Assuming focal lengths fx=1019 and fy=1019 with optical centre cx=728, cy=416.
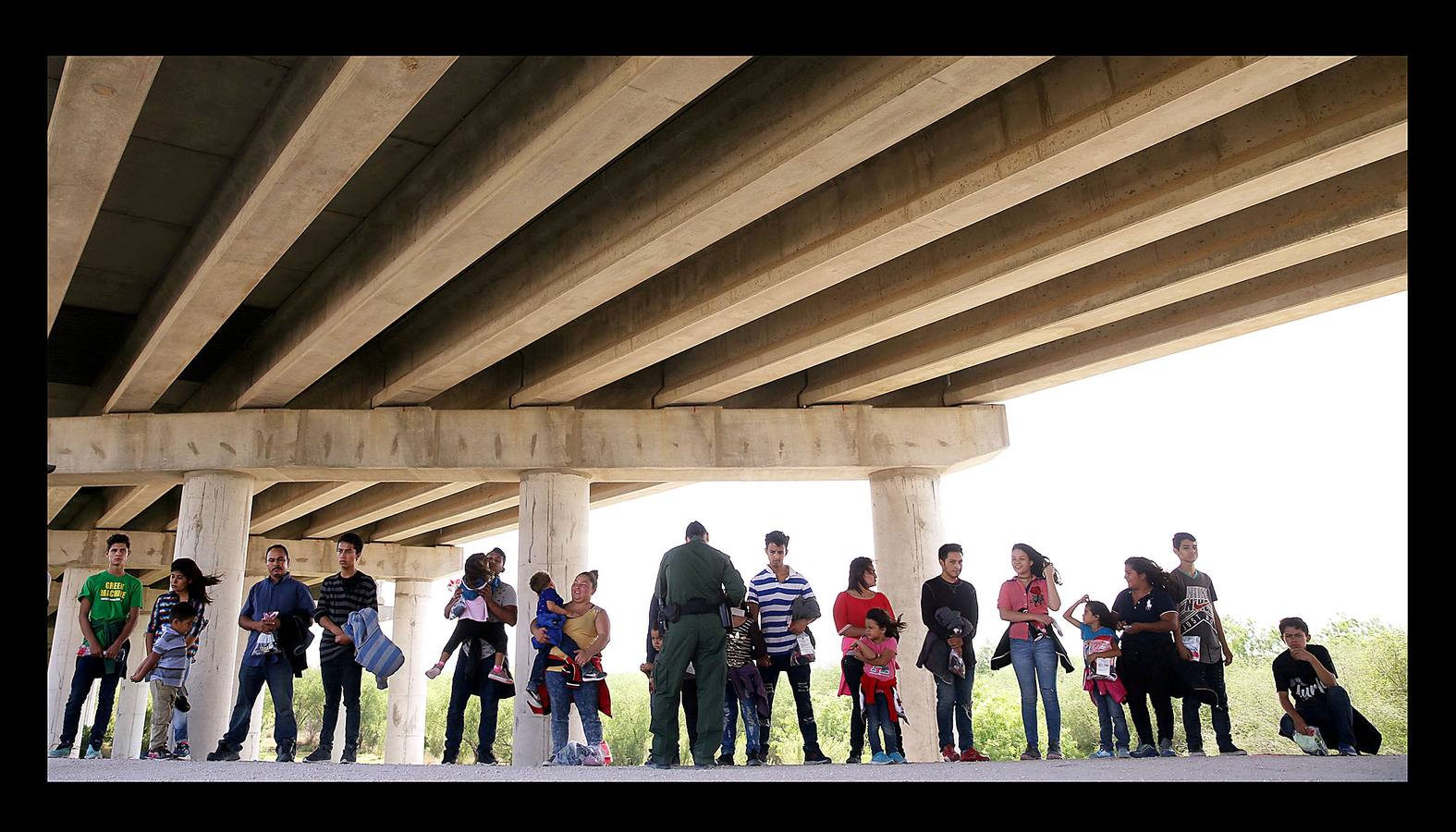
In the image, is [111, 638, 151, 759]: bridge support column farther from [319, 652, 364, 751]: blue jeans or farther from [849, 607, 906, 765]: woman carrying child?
[849, 607, 906, 765]: woman carrying child

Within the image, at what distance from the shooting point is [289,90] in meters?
7.65

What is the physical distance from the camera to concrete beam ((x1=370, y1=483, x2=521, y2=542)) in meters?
19.4

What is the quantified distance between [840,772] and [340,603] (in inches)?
185

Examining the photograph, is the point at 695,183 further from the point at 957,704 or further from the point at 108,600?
the point at 108,600

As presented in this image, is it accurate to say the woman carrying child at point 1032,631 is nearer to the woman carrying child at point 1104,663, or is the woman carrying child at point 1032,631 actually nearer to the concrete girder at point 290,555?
the woman carrying child at point 1104,663

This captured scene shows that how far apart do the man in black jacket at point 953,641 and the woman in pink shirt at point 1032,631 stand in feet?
1.03

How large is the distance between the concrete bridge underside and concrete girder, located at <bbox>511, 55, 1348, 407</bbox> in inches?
1.2

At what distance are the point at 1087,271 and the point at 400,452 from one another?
29.4 ft

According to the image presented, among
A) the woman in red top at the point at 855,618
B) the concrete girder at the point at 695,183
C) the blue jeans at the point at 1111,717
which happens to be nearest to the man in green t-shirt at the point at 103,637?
the concrete girder at the point at 695,183

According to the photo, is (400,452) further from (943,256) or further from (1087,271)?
(1087,271)

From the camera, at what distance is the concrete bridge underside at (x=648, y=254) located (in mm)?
7262

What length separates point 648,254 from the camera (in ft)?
30.5
